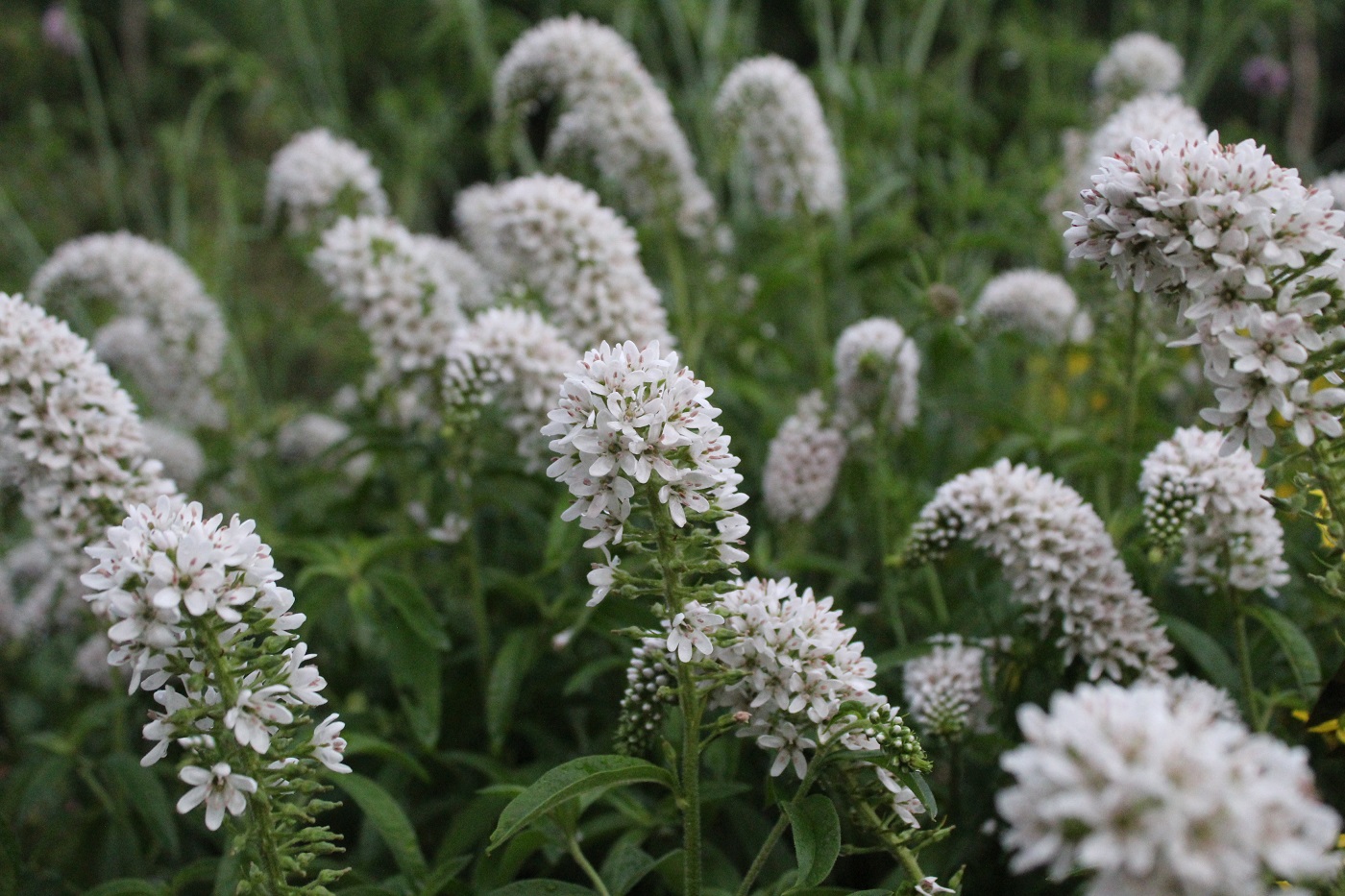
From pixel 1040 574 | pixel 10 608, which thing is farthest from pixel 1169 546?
pixel 10 608

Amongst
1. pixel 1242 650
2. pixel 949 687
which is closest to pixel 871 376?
pixel 949 687

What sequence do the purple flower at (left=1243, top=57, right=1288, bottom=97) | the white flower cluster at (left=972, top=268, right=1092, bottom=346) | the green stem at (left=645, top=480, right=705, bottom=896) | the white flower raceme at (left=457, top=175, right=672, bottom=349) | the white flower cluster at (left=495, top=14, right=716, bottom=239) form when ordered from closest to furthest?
1. the green stem at (left=645, top=480, right=705, bottom=896)
2. the white flower raceme at (left=457, top=175, right=672, bottom=349)
3. the white flower cluster at (left=972, top=268, right=1092, bottom=346)
4. the white flower cluster at (left=495, top=14, right=716, bottom=239)
5. the purple flower at (left=1243, top=57, right=1288, bottom=97)

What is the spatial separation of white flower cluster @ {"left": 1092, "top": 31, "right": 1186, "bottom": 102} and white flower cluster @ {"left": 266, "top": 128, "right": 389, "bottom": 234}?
10.4 feet

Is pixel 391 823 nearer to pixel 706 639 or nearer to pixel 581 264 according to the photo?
pixel 706 639

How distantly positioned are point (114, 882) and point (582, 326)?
1.88 m

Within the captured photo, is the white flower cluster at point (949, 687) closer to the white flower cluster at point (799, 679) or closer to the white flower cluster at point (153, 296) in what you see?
the white flower cluster at point (799, 679)

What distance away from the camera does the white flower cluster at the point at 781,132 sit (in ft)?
13.9

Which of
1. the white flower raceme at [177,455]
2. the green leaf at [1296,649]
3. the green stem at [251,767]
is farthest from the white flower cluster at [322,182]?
the green leaf at [1296,649]

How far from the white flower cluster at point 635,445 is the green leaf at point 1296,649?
52.4 inches

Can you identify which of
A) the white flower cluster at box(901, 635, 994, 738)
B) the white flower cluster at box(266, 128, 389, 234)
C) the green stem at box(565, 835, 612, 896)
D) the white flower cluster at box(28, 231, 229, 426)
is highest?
the white flower cluster at box(266, 128, 389, 234)

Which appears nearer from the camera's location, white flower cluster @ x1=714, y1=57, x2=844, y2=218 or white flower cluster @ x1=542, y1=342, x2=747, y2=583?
white flower cluster @ x1=542, y1=342, x2=747, y2=583

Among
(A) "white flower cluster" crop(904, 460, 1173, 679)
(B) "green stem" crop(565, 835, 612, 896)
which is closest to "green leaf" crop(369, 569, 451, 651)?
(B) "green stem" crop(565, 835, 612, 896)

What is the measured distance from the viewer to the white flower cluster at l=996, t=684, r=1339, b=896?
113cm

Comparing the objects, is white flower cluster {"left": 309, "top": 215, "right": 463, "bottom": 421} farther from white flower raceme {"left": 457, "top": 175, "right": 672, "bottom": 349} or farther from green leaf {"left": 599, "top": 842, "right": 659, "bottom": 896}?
green leaf {"left": 599, "top": 842, "right": 659, "bottom": 896}
